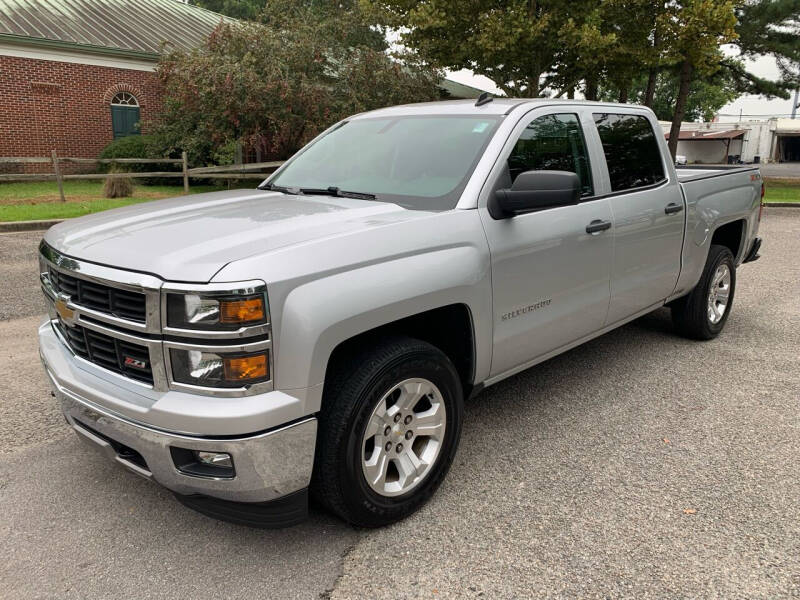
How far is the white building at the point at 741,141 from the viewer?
5372 centimetres

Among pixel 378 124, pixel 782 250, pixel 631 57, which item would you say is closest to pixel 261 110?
pixel 631 57

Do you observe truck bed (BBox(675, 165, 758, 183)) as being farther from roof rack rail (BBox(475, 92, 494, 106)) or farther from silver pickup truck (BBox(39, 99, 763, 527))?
roof rack rail (BBox(475, 92, 494, 106))

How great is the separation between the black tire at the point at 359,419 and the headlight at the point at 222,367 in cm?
37

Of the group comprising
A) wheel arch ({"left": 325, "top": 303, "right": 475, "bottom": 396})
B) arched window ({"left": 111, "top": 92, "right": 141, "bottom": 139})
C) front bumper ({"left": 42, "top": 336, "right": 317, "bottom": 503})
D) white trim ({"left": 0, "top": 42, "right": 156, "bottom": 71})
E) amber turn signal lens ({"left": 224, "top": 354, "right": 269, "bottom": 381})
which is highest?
white trim ({"left": 0, "top": 42, "right": 156, "bottom": 71})

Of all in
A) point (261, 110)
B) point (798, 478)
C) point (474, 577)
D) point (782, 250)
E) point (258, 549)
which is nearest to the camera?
point (474, 577)

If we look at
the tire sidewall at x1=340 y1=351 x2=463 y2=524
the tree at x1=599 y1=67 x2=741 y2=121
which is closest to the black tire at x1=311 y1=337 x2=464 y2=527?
the tire sidewall at x1=340 y1=351 x2=463 y2=524

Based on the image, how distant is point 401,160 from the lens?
11.9 ft

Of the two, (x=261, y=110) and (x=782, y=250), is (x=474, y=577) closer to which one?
(x=782, y=250)

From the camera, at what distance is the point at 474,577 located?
2.56 meters

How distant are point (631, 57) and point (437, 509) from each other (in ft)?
55.1

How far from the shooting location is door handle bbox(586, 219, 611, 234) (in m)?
3.76

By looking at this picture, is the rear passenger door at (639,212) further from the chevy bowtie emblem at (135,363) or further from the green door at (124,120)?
the green door at (124,120)

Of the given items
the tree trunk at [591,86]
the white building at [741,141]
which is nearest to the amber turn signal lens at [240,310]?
the tree trunk at [591,86]

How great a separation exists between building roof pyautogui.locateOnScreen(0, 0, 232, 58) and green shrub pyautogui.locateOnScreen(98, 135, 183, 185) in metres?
3.19
